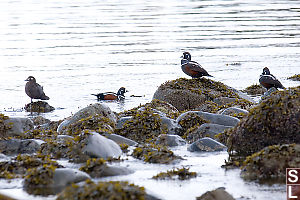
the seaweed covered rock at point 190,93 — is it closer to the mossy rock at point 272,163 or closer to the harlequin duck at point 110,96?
the harlequin duck at point 110,96

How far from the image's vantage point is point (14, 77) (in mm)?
20281

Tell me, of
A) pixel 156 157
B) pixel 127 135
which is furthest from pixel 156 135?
pixel 156 157

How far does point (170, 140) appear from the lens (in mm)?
8391

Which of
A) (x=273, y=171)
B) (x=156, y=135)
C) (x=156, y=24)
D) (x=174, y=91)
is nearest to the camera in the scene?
(x=273, y=171)

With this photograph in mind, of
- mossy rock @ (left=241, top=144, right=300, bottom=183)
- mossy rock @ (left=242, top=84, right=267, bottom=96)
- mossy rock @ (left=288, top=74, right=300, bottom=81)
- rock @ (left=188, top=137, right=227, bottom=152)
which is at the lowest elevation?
mossy rock @ (left=241, top=144, right=300, bottom=183)

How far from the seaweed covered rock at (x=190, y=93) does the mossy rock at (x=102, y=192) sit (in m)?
7.60

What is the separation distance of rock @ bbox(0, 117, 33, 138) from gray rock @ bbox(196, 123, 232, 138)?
2.98 metres

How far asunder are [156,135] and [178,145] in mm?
769

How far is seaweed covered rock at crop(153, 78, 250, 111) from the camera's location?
1277cm

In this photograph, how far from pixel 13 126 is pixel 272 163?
4726mm

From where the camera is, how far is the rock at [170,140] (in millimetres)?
8355

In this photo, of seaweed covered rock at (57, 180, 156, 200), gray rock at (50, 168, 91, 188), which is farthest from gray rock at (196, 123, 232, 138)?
seaweed covered rock at (57, 180, 156, 200)

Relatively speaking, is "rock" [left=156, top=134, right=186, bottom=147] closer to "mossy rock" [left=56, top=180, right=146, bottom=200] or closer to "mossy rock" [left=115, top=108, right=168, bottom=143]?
"mossy rock" [left=115, top=108, right=168, bottom=143]

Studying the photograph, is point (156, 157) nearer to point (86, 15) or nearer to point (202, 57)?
point (202, 57)
